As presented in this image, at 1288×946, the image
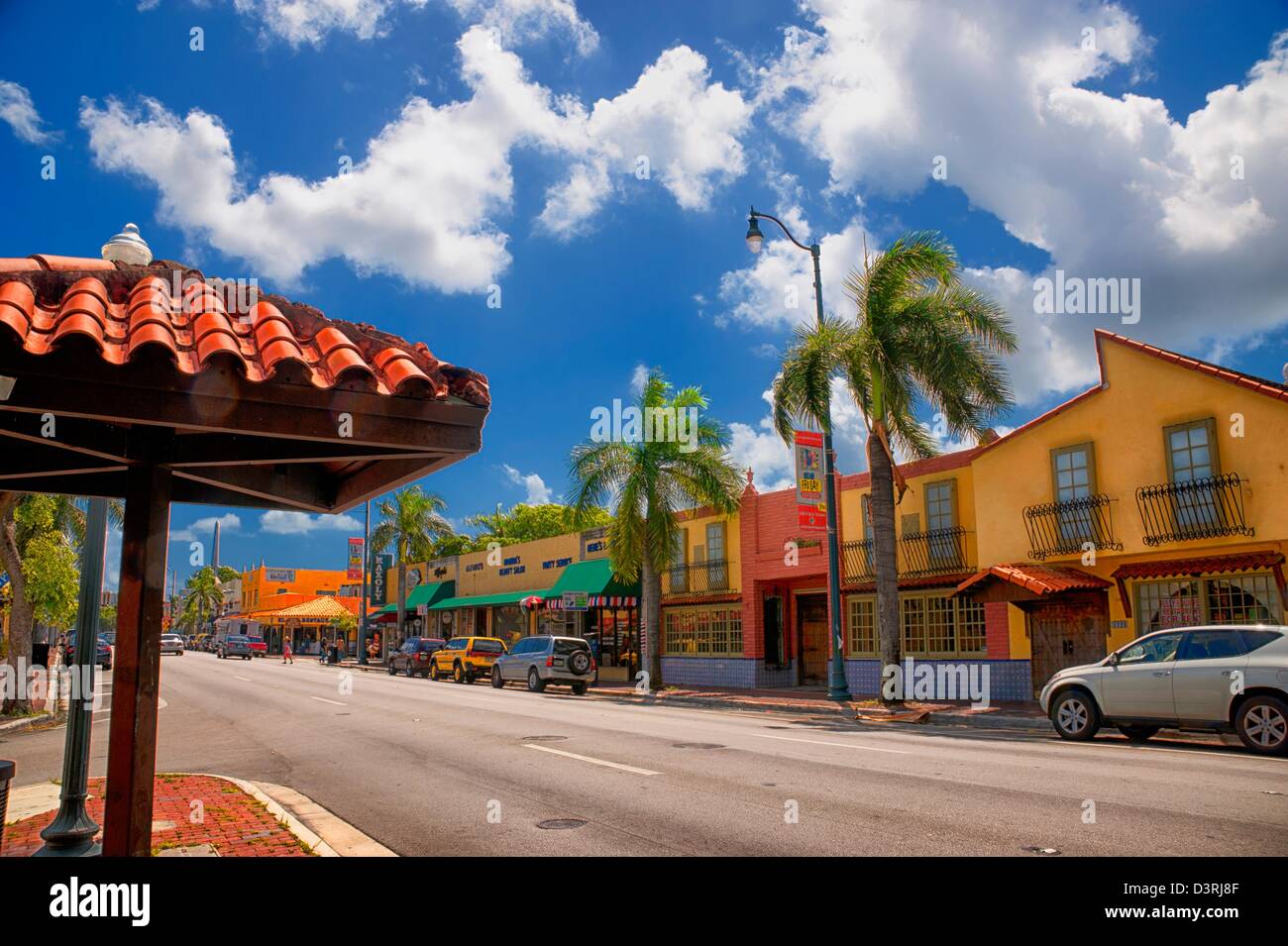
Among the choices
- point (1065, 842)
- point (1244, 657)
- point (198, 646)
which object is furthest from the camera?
point (198, 646)

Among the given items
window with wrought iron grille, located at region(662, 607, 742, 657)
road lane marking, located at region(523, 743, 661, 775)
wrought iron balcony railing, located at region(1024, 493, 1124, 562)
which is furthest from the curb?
wrought iron balcony railing, located at region(1024, 493, 1124, 562)

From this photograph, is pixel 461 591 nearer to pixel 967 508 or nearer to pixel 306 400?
pixel 967 508

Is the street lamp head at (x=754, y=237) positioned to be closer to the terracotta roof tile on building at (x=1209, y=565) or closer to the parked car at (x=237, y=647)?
the terracotta roof tile on building at (x=1209, y=565)

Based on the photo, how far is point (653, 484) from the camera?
2831cm

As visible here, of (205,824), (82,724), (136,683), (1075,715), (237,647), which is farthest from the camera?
(237,647)

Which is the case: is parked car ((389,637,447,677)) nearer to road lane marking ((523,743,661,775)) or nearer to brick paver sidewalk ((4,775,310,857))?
road lane marking ((523,743,661,775))

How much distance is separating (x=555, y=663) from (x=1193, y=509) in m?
18.1

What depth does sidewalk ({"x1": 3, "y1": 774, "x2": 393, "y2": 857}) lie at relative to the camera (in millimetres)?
6723

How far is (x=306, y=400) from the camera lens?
390cm

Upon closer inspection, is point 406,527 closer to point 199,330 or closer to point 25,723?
point 25,723

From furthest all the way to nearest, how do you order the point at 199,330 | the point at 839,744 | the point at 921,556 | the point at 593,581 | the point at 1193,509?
the point at 593,581, the point at 921,556, the point at 1193,509, the point at 839,744, the point at 199,330

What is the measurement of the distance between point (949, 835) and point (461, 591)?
4311cm

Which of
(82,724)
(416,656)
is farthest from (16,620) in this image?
(416,656)

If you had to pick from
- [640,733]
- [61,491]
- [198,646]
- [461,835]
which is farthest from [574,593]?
[198,646]
